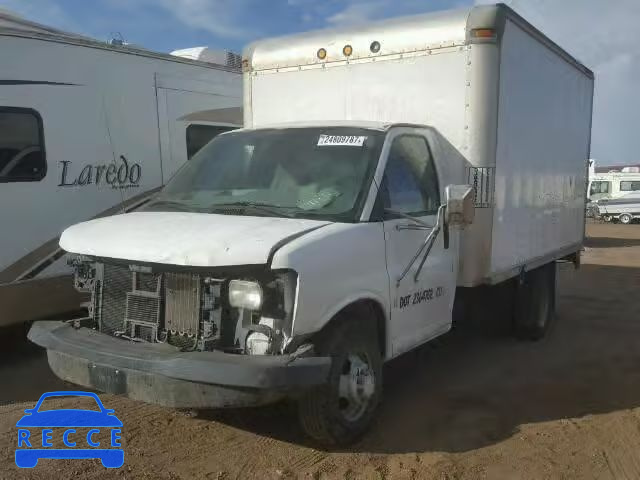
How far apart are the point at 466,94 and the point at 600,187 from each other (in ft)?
97.2

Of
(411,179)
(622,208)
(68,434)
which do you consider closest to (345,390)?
(411,179)

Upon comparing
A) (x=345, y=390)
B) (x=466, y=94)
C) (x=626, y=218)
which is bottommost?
(x=626, y=218)

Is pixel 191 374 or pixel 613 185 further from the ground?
pixel 613 185

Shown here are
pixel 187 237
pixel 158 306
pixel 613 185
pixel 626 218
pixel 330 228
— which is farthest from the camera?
pixel 613 185

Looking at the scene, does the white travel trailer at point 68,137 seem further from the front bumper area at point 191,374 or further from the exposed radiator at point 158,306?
the front bumper area at point 191,374

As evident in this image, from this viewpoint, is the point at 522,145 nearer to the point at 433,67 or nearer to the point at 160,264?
the point at 433,67

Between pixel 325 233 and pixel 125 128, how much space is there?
4.35 meters

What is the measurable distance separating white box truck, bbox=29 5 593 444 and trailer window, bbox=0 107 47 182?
80.8 inches

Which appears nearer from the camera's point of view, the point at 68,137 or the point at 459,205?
the point at 459,205

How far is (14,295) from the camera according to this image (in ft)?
19.9

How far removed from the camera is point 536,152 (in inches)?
261

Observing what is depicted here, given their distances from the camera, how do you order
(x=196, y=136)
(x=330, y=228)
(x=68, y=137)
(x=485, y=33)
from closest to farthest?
(x=330, y=228) < (x=485, y=33) < (x=68, y=137) < (x=196, y=136)

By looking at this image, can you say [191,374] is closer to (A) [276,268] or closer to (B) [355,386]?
(A) [276,268]

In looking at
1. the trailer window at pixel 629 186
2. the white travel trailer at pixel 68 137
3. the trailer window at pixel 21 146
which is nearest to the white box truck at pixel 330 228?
the white travel trailer at pixel 68 137
